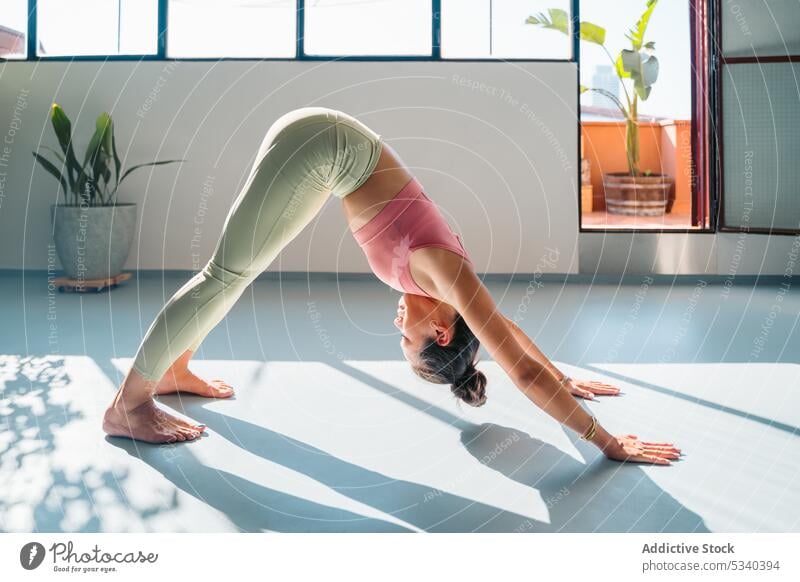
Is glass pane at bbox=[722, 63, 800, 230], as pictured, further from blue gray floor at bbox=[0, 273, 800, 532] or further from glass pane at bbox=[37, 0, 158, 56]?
glass pane at bbox=[37, 0, 158, 56]

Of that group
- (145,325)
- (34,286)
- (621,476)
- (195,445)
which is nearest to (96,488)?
(195,445)

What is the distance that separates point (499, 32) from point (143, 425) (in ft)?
12.8

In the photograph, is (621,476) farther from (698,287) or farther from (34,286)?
(34,286)

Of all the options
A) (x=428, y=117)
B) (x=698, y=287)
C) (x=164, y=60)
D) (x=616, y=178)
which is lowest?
(x=698, y=287)

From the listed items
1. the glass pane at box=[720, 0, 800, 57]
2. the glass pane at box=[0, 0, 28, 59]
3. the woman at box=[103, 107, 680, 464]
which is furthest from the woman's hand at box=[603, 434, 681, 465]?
the glass pane at box=[0, 0, 28, 59]

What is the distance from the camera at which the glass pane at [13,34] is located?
5.28m

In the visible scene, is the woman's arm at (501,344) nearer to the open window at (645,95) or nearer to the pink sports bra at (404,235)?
the pink sports bra at (404,235)

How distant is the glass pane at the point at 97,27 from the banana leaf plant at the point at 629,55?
249 cm

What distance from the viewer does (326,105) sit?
520cm

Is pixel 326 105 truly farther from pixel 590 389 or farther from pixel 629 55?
pixel 590 389
